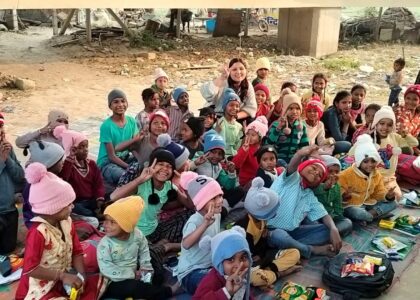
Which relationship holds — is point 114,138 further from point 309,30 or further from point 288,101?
point 309,30

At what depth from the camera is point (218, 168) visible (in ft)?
A: 15.9

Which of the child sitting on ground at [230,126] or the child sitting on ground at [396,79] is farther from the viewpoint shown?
the child sitting on ground at [396,79]

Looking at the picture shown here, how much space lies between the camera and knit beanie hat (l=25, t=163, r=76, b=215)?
3.03m

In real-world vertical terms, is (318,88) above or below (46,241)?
above

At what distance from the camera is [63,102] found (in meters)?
9.41

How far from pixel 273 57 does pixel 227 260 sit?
40.0 feet

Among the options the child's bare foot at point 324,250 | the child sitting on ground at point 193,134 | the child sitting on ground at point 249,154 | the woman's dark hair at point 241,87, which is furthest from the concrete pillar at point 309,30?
the child's bare foot at point 324,250

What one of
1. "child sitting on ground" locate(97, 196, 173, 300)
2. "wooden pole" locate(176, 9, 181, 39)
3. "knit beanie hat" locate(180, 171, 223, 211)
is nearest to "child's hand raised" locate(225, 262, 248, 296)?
"knit beanie hat" locate(180, 171, 223, 211)

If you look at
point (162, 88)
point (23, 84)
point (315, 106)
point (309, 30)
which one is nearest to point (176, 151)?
point (162, 88)

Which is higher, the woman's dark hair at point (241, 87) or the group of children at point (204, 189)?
the woman's dark hair at point (241, 87)

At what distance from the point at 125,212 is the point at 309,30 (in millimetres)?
12853

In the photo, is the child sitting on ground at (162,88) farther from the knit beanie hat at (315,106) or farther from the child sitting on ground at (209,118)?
the knit beanie hat at (315,106)

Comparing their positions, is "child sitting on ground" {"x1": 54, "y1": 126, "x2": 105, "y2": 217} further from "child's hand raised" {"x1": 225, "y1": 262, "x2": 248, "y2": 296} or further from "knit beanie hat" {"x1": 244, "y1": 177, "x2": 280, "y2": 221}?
"child's hand raised" {"x1": 225, "y1": 262, "x2": 248, "y2": 296}

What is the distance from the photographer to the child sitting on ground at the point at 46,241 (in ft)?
9.80
